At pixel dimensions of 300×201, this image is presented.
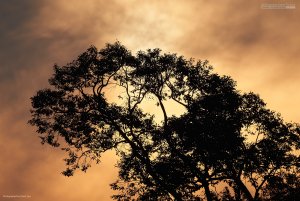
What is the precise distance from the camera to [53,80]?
30000 mm

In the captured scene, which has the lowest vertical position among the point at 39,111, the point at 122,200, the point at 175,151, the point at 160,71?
the point at 122,200

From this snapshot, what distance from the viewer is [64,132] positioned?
1179 inches

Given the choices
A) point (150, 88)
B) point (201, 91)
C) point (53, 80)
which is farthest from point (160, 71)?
point (53, 80)

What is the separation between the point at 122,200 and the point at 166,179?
14.6 ft

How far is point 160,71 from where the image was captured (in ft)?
104

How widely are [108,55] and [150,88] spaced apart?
4972 mm

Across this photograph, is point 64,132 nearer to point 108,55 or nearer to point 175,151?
point 108,55

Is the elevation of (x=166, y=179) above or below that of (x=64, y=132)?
below

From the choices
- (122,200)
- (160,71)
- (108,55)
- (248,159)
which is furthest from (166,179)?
(108,55)

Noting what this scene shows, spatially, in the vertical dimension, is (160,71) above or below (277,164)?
above

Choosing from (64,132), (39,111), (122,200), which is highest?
(39,111)

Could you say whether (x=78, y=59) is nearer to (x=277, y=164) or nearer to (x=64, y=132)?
(x=64, y=132)

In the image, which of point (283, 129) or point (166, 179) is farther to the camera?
point (283, 129)

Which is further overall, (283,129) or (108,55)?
(283,129)
